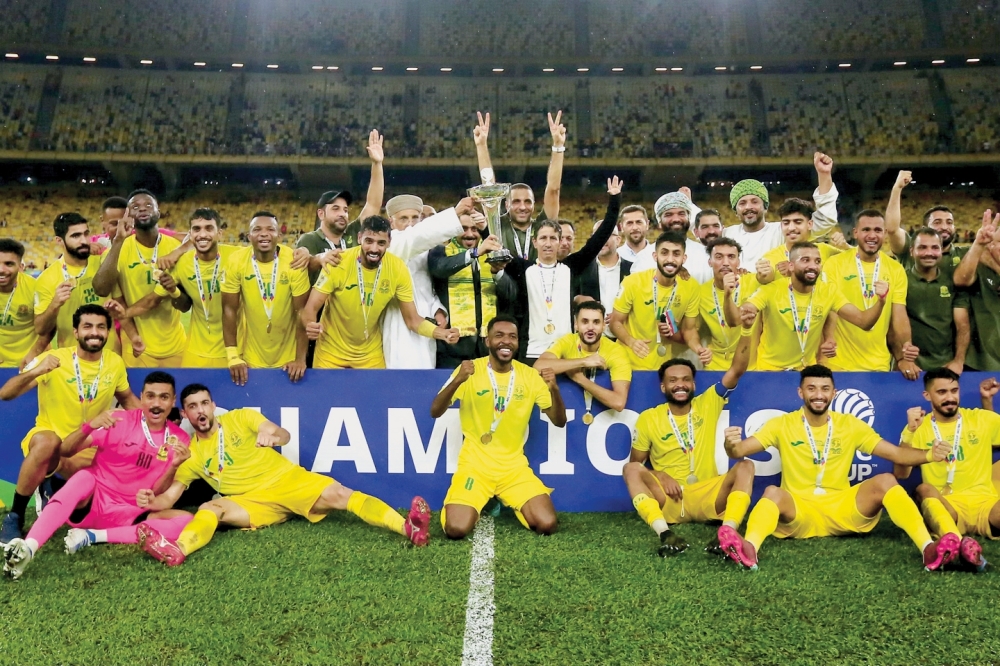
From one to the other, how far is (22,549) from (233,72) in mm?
29499

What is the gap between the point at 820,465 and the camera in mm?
4973

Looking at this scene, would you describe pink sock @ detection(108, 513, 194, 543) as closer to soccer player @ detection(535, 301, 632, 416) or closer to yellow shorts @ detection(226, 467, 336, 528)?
yellow shorts @ detection(226, 467, 336, 528)

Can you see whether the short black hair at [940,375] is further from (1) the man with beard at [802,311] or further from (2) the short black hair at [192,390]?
(2) the short black hair at [192,390]

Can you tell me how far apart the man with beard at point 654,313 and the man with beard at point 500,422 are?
3.11 feet

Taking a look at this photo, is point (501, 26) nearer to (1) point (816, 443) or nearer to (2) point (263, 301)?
(2) point (263, 301)

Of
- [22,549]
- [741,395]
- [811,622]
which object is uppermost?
[741,395]

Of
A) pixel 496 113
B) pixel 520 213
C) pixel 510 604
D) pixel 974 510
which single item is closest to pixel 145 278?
pixel 520 213

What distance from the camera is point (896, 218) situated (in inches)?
270

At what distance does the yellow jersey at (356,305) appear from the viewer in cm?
590

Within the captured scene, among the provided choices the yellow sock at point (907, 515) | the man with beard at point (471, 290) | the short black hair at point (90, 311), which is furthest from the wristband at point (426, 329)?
the yellow sock at point (907, 515)

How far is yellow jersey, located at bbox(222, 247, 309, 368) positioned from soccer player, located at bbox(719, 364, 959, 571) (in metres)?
3.35

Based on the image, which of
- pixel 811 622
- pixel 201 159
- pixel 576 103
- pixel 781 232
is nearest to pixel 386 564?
pixel 811 622

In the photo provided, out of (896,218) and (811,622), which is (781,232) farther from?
(811,622)

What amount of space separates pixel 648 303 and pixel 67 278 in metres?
4.51
